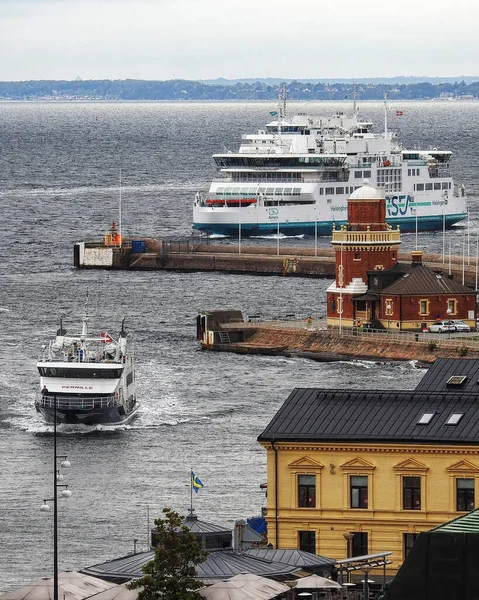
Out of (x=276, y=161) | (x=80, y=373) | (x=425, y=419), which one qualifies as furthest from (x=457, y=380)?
(x=276, y=161)

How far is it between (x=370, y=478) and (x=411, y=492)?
940 mm

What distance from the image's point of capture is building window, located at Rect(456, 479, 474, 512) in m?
48.8

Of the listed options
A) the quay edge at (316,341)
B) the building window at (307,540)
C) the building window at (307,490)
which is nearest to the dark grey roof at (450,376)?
the building window at (307,490)

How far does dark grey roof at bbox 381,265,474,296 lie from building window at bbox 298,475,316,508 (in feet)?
169

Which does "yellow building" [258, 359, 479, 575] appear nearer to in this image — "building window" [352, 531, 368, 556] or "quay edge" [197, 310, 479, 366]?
"building window" [352, 531, 368, 556]

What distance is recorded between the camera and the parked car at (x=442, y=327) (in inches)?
3922

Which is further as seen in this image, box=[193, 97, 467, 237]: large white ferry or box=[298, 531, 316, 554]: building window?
box=[193, 97, 467, 237]: large white ferry

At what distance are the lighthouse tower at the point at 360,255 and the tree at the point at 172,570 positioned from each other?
62.7m

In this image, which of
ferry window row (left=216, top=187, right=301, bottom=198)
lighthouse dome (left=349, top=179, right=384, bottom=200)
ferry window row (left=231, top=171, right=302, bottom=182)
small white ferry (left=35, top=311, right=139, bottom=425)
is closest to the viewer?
small white ferry (left=35, top=311, right=139, bottom=425)

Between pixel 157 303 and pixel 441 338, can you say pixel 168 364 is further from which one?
pixel 157 303

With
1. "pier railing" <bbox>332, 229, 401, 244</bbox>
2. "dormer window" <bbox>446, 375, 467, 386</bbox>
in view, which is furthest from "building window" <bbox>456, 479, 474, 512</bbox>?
"pier railing" <bbox>332, 229, 401, 244</bbox>

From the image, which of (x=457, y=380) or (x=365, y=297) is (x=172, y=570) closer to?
(x=457, y=380)

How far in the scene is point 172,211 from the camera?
189m

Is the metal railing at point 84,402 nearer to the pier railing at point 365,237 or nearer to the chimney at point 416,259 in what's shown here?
the pier railing at point 365,237
